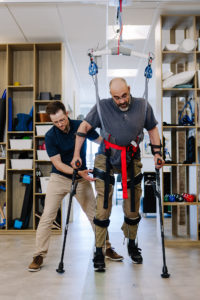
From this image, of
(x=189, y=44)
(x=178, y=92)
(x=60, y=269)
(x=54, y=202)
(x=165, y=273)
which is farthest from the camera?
(x=178, y=92)

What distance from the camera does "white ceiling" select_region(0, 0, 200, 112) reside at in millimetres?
3887

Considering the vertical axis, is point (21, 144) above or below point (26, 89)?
below

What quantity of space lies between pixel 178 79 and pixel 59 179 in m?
1.82

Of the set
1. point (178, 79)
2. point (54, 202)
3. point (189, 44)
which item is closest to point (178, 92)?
point (178, 79)

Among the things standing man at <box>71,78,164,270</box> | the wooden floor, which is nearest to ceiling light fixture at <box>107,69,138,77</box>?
the wooden floor

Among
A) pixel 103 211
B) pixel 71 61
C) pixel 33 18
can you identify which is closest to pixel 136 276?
pixel 103 211

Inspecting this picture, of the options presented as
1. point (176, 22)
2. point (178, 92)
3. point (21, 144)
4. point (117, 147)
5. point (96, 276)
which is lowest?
point (96, 276)

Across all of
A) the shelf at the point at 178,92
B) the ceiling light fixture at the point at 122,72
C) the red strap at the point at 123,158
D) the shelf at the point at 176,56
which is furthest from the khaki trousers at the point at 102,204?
the ceiling light fixture at the point at 122,72

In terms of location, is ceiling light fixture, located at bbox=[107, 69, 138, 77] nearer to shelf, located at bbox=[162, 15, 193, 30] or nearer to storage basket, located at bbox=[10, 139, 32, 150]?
shelf, located at bbox=[162, 15, 193, 30]

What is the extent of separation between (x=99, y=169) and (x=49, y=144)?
1.72 ft

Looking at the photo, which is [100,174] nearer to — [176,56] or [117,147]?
[117,147]

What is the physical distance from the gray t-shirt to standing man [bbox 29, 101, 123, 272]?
0.99 ft

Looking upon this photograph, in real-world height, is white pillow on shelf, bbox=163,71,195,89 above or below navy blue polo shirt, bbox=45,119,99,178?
above

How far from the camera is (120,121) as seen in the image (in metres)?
2.69
